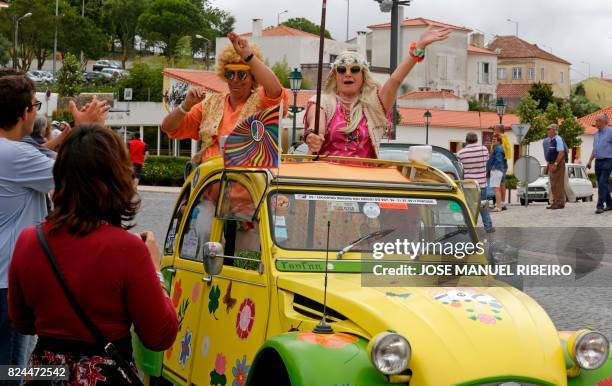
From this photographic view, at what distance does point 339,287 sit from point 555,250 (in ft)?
11.0

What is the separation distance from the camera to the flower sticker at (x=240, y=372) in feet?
19.0

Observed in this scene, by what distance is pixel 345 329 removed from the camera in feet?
17.2

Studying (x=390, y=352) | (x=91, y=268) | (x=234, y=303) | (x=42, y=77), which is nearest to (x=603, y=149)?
(x=234, y=303)

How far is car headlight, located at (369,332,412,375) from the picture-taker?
4.73 meters

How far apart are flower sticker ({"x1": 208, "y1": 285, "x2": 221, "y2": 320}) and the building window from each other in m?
120

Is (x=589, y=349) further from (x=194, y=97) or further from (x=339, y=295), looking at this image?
(x=194, y=97)

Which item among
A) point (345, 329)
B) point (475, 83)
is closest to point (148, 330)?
point (345, 329)

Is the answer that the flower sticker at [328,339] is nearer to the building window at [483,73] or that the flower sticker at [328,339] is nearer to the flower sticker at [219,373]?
the flower sticker at [219,373]

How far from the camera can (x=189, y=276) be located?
702 centimetres

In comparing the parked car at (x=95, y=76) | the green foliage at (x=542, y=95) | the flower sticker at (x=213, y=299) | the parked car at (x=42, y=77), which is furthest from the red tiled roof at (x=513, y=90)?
the flower sticker at (x=213, y=299)

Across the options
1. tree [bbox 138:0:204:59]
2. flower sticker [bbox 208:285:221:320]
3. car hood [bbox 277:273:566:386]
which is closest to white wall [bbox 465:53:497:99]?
tree [bbox 138:0:204:59]

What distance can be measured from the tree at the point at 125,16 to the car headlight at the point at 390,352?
140132 millimetres

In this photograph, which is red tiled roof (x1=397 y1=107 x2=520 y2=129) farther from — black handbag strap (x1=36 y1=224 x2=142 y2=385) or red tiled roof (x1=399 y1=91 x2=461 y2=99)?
black handbag strap (x1=36 y1=224 x2=142 y2=385)

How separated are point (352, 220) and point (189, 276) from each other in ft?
4.18
